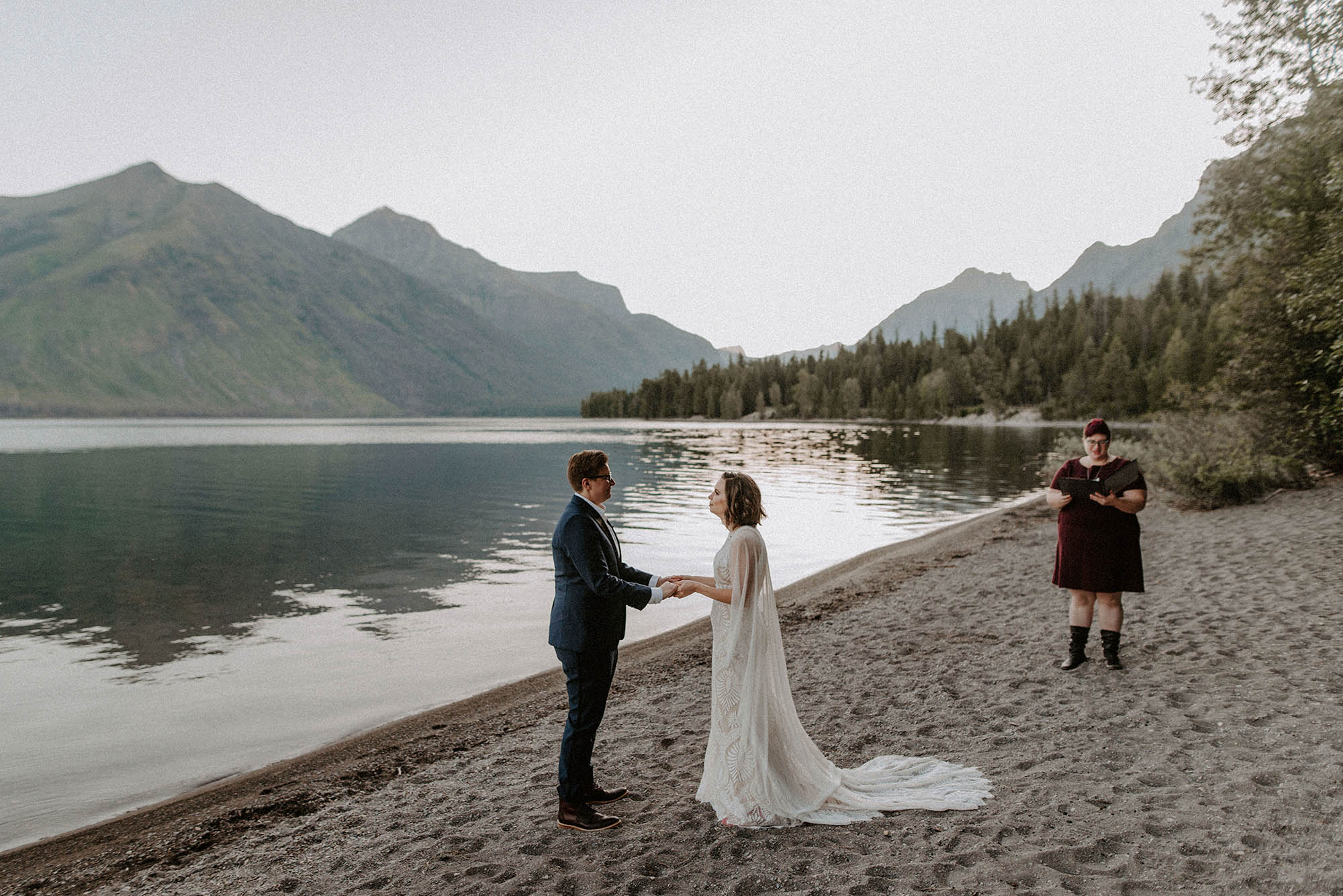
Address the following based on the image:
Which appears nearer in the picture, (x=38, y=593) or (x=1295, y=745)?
(x=1295, y=745)

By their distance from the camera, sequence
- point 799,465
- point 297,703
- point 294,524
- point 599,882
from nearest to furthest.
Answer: point 599,882 → point 297,703 → point 294,524 → point 799,465

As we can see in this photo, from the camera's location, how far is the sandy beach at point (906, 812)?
510 centimetres

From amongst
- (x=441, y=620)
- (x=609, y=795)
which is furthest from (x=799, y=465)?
(x=609, y=795)

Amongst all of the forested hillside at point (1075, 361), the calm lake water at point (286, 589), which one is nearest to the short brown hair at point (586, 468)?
the calm lake water at point (286, 589)

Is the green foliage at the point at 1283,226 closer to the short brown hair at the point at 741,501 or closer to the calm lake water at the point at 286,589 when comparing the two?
the calm lake water at the point at 286,589

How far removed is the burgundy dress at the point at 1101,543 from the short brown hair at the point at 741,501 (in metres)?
4.97

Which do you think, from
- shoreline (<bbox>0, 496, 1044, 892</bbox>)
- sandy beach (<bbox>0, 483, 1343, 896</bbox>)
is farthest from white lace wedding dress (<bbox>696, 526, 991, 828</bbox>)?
shoreline (<bbox>0, 496, 1044, 892</bbox>)

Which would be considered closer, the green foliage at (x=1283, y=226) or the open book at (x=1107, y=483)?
the open book at (x=1107, y=483)

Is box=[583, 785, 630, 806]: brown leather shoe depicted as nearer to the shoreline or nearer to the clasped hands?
the clasped hands

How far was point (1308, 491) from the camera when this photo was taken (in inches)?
851

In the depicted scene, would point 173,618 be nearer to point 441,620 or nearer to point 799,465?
point 441,620

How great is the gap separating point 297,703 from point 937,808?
387 inches

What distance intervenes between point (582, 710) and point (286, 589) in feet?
56.7

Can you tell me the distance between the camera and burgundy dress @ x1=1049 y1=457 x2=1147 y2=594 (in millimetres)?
8797
